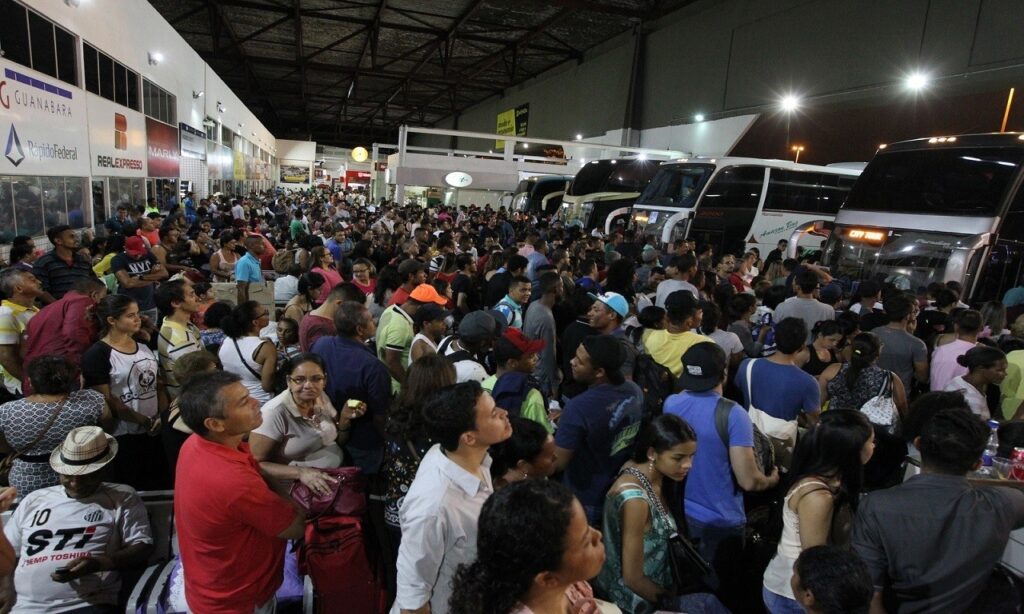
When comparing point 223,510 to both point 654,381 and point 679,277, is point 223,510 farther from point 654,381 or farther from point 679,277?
point 679,277

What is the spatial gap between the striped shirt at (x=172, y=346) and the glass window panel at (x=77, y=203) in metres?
7.53

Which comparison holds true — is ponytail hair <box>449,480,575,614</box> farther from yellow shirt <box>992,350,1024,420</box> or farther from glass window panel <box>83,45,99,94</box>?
glass window panel <box>83,45,99,94</box>

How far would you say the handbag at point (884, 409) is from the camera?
Result: 3855 millimetres

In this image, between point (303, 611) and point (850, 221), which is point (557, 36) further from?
point (303, 611)

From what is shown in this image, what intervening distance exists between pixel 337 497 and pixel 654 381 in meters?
2.42

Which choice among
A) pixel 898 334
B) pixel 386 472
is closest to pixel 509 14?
pixel 898 334

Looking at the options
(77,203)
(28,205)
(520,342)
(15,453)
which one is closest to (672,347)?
(520,342)

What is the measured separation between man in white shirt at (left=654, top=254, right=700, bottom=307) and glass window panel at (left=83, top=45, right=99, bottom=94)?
1028cm

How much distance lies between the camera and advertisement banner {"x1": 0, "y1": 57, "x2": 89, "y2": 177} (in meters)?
7.53

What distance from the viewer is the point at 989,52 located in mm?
12297

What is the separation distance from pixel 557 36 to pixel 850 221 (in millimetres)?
19874

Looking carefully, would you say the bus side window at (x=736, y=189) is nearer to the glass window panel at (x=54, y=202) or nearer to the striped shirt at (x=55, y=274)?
the striped shirt at (x=55, y=274)

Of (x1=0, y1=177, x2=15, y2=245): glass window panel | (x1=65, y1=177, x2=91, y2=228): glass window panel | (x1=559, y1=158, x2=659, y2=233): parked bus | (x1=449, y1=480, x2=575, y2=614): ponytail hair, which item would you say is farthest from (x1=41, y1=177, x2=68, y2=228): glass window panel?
(x1=559, y1=158, x2=659, y2=233): parked bus

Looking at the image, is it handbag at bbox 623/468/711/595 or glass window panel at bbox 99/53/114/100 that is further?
glass window panel at bbox 99/53/114/100
